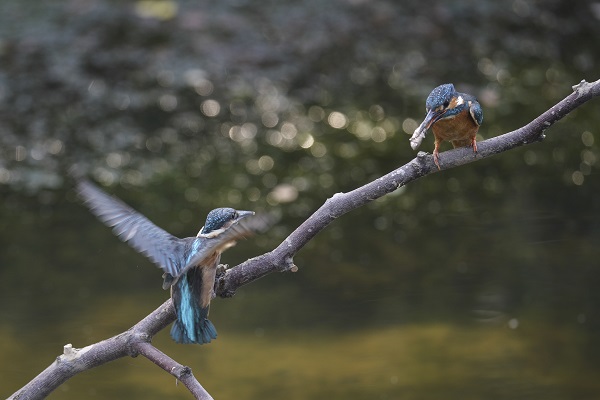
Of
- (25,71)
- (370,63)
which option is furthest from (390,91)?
(25,71)

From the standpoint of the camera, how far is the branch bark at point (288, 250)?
2.17m

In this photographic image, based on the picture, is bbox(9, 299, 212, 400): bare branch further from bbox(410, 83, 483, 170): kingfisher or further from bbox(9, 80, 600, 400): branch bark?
bbox(410, 83, 483, 170): kingfisher

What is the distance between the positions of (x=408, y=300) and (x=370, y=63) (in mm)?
3141

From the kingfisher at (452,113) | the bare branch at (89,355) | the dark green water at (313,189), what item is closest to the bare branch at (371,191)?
the bare branch at (89,355)

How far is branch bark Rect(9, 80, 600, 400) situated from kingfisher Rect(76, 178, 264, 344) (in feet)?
0.13

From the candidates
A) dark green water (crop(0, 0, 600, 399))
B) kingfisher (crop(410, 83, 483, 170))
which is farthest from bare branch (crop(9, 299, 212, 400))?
dark green water (crop(0, 0, 600, 399))

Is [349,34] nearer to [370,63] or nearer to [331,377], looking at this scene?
[370,63]

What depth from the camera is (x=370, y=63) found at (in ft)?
25.3

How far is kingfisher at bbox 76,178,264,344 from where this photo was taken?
230cm

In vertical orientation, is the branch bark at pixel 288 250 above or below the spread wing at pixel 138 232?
below

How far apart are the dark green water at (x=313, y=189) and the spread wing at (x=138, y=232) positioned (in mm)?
1751

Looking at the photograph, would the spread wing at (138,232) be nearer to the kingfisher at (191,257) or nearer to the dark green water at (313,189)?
the kingfisher at (191,257)

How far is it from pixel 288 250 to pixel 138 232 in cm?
57

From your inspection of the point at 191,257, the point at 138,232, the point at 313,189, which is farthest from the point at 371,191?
the point at 313,189
